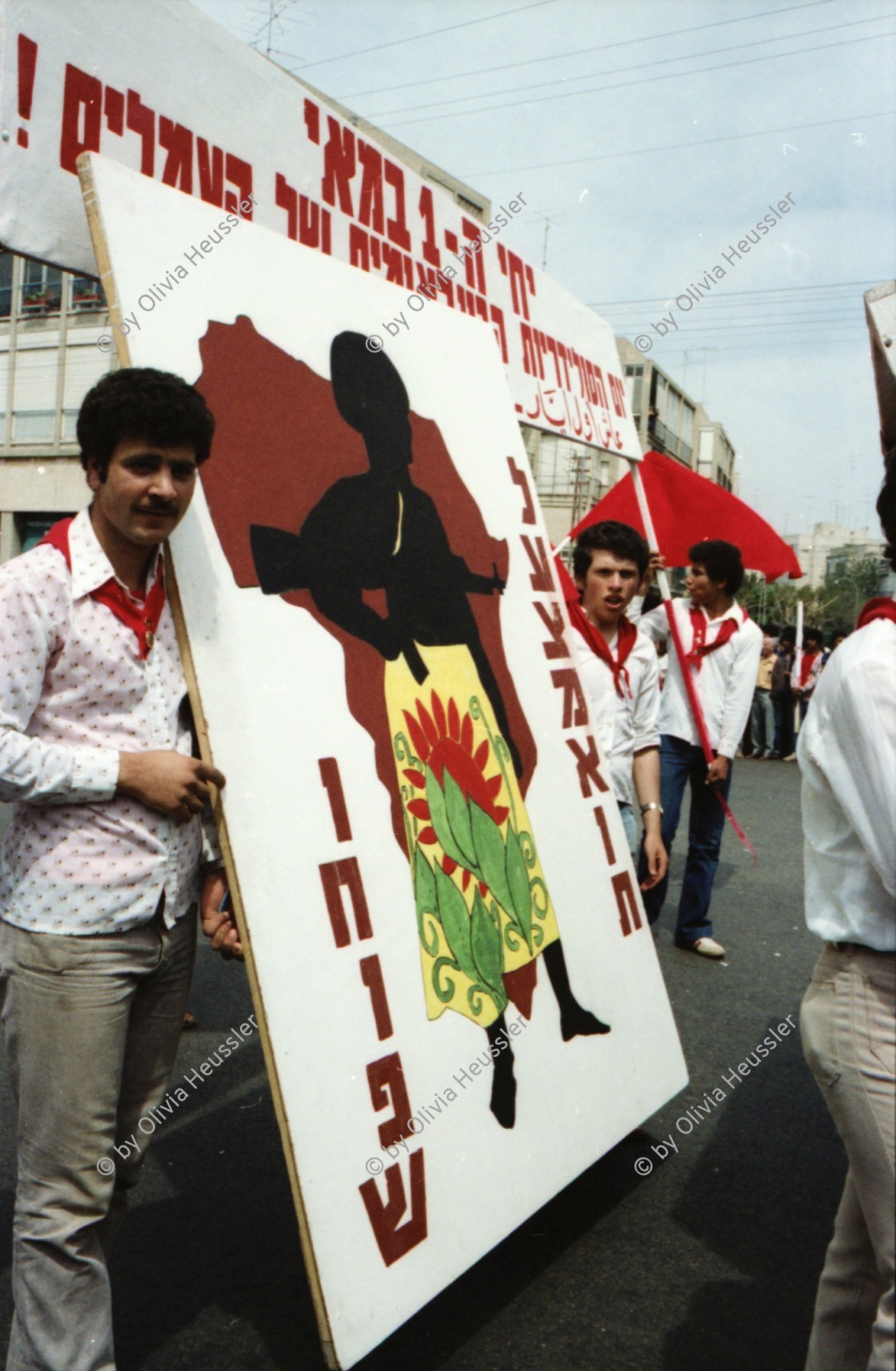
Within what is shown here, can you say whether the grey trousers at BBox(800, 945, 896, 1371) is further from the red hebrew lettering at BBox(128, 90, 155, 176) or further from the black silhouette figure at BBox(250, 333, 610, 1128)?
the red hebrew lettering at BBox(128, 90, 155, 176)

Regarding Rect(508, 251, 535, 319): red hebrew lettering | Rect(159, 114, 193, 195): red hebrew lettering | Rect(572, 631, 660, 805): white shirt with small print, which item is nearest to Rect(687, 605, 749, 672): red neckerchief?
Rect(572, 631, 660, 805): white shirt with small print

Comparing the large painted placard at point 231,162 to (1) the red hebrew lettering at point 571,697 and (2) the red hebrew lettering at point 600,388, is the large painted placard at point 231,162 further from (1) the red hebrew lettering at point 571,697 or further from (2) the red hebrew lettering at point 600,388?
(1) the red hebrew lettering at point 571,697

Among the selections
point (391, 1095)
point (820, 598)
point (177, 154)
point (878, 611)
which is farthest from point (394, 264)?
point (820, 598)

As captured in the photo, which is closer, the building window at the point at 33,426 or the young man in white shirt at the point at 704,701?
the young man in white shirt at the point at 704,701

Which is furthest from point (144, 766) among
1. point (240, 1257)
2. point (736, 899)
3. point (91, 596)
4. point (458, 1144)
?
point (736, 899)

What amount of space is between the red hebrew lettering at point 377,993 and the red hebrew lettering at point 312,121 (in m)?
1.99

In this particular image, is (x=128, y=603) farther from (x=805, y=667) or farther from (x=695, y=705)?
(x=805, y=667)

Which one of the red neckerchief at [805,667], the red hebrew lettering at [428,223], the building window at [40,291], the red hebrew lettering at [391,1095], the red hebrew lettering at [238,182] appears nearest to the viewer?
the red hebrew lettering at [391,1095]

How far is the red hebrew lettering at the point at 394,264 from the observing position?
316cm

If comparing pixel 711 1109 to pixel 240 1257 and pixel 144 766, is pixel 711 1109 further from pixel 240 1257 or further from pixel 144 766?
pixel 144 766

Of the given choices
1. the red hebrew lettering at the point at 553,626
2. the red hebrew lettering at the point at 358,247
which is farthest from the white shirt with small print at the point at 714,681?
the red hebrew lettering at the point at 358,247

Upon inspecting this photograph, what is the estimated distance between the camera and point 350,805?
2162 mm

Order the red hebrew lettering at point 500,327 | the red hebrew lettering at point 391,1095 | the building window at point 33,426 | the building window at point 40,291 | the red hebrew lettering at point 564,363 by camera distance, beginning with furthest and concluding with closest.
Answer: the building window at point 33,426
the building window at point 40,291
the red hebrew lettering at point 564,363
the red hebrew lettering at point 500,327
the red hebrew lettering at point 391,1095

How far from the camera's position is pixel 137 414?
6.19 feet
